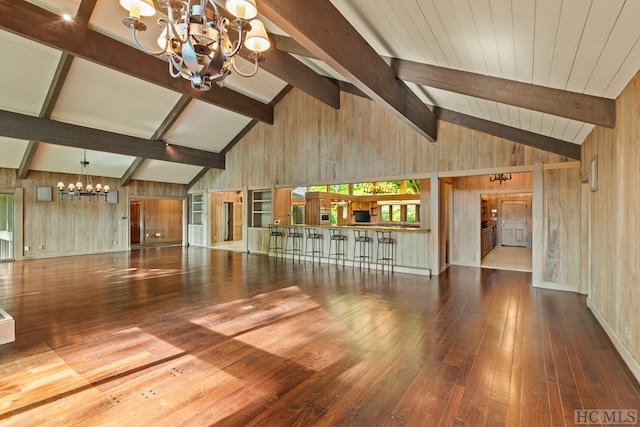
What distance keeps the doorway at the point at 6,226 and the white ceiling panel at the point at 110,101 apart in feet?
12.5

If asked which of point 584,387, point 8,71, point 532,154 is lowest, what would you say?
point 584,387

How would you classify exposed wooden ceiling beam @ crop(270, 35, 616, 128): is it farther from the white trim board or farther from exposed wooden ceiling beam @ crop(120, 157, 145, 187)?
exposed wooden ceiling beam @ crop(120, 157, 145, 187)

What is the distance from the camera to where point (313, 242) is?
8.60 metres

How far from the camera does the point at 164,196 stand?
11961 mm

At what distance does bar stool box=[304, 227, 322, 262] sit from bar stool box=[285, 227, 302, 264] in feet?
0.75

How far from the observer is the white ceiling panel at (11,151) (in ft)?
24.5

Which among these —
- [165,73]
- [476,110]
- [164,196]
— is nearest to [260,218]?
[164,196]

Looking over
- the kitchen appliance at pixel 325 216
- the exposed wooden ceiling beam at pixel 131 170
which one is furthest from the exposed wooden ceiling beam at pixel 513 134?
the exposed wooden ceiling beam at pixel 131 170

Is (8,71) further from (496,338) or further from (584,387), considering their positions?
(584,387)

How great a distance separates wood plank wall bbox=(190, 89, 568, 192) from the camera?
20.3 ft

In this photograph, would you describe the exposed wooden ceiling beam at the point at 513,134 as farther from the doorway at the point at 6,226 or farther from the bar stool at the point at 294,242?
the doorway at the point at 6,226

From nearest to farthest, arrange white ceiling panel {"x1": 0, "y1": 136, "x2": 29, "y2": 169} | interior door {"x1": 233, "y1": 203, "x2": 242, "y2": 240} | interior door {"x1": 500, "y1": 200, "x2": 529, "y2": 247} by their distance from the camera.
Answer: white ceiling panel {"x1": 0, "y1": 136, "x2": 29, "y2": 169}, interior door {"x1": 500, "y1": 200, "x2": 529, "y2": 247}, interior door {"x1": 233, "y1": 203, "x2": 242, "y2": 240}

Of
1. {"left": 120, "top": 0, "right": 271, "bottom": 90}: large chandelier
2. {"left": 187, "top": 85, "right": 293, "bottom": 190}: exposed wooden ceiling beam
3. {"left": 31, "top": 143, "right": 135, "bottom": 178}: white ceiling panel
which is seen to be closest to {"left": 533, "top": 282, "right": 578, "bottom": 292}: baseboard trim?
{"left": 120, "top": 0, "right": 271, "bottom": 90}: large chandelier

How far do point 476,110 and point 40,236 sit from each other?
11849 millimetres
